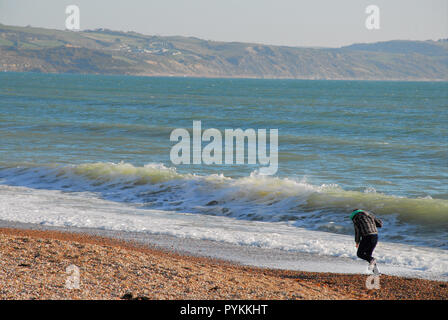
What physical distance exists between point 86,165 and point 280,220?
10134mm

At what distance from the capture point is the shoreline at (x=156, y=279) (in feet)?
26.5

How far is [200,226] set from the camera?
15070 millimetres

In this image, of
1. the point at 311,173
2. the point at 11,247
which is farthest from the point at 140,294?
the point at 311,173

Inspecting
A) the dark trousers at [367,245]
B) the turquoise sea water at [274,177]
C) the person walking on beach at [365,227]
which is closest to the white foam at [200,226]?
the turquoise sea water at [274,177]

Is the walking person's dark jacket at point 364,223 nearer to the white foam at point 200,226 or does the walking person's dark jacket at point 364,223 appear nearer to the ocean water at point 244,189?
the white foam at point 200,226

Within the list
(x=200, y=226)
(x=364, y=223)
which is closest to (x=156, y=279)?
(x=364, y=223)

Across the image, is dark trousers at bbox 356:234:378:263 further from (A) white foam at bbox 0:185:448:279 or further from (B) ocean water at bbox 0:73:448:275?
(B) ocean water at bbox 0:73:448:275

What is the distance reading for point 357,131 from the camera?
→ 4241 cm

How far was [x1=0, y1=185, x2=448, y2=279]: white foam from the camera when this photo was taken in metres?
12.2

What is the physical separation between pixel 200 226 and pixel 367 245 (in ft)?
19.7

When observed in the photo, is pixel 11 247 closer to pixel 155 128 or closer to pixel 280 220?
pixel 280 220

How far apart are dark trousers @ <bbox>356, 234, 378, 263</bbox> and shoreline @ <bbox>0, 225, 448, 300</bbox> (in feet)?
1.49

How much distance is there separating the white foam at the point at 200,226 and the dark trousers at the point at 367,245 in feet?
5.09

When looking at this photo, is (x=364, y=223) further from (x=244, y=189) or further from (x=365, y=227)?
(x=244, y=189)
